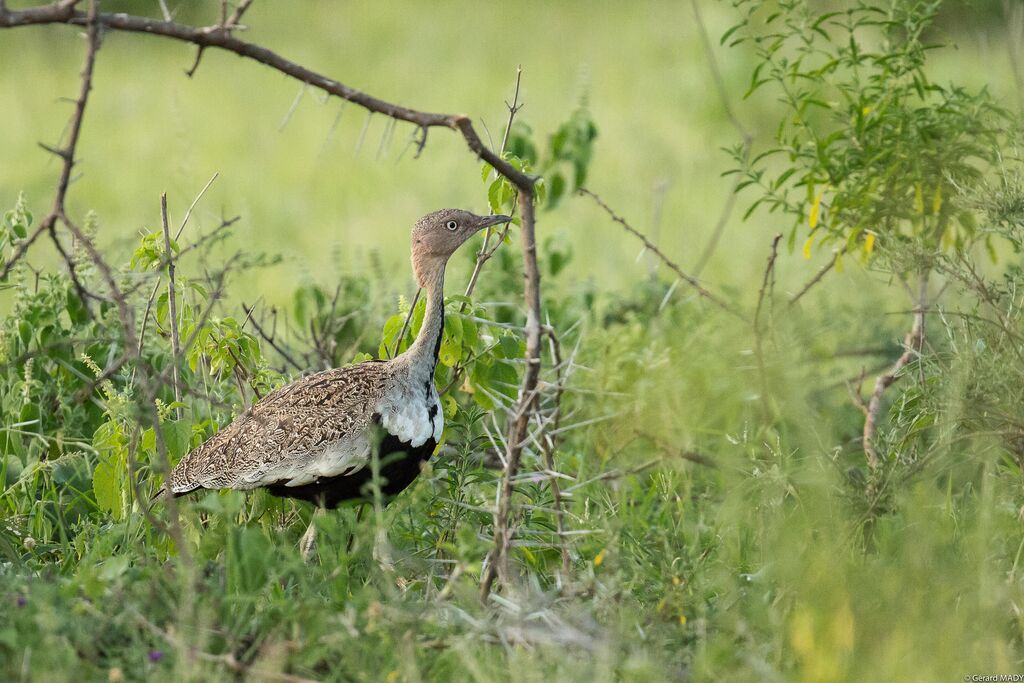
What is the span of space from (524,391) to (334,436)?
83cm

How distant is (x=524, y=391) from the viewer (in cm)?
294

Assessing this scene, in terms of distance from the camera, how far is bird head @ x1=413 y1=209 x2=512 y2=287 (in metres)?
3.82

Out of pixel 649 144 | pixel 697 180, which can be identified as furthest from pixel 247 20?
pixel 697 180

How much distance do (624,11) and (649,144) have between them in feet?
15.2

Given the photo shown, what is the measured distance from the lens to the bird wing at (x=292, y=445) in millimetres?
3537

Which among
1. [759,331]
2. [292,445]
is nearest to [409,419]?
[292,445]

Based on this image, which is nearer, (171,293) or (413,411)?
(413,411)

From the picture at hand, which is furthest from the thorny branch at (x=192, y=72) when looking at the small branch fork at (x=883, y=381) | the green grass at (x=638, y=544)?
the small branch fork at (x=883, y=381)

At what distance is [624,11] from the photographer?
1385 centimetres

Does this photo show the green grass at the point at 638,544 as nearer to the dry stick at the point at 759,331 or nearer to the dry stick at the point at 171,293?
the dry stick at the point at 759,331

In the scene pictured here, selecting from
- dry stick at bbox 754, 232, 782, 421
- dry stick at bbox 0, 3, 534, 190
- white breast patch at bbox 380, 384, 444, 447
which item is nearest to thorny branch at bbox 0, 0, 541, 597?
dry stick at bbox 0, 3, 534, 190

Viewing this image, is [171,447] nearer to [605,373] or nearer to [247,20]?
[605,373]

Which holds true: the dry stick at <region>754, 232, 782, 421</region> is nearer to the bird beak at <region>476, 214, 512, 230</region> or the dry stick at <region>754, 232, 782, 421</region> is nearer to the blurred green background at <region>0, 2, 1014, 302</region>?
the bird beak at <region>476, 214, 512, 230</region>

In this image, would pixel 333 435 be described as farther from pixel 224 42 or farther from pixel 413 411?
pixel 224 42
